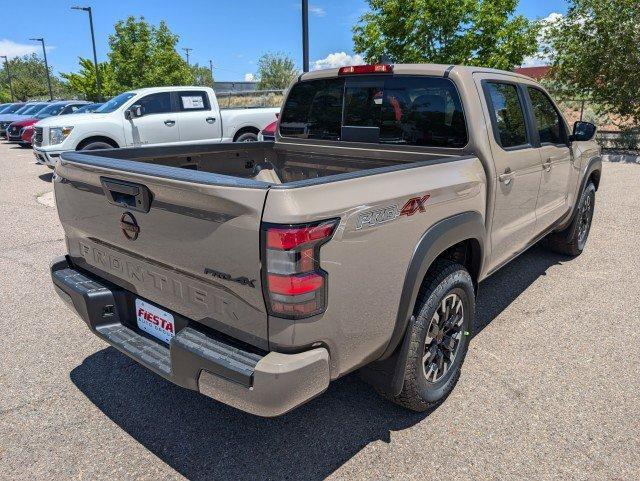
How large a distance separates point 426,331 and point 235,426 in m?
1.18

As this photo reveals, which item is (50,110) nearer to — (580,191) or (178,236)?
(580,191)

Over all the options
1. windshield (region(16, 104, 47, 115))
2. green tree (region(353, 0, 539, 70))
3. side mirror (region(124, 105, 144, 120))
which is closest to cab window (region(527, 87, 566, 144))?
side mirror (region(124, 105, 144, 120))

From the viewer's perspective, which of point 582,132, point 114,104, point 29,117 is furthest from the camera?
point 29,117

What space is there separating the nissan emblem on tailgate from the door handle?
7.41 ft

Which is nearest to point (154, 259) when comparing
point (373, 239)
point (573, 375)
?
point (373, 239)

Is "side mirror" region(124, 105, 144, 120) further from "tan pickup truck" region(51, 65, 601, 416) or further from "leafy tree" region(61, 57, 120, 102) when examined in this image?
"leafy tree" region(61, 57, 120, 102)

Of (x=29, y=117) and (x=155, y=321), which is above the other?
(x=29, y=117)

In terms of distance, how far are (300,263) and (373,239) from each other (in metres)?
0.40

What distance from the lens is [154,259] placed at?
2.28m

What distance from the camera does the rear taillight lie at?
5.87 ft

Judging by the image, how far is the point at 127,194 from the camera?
226 centimetres

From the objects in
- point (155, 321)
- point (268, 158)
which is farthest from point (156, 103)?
point (155, 321)

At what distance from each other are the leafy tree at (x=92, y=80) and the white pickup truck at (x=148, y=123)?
2364 cm

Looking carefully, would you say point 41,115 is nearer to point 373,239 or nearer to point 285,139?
point 285,139
